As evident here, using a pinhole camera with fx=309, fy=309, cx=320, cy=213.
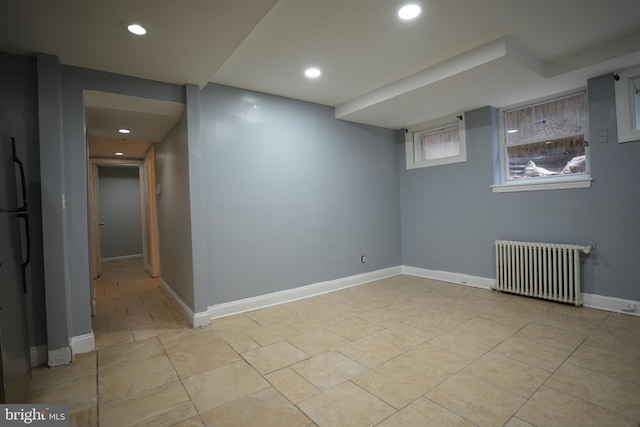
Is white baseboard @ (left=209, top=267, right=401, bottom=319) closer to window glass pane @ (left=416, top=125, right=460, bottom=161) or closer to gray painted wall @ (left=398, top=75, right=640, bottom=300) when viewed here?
gray painted wall @ (left=398, top=75, right=640, bottom=300)

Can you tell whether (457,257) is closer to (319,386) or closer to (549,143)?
(549,143)

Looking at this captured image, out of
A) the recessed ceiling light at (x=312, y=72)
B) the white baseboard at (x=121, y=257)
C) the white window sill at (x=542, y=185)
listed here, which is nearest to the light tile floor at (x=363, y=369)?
the white window sill at (x=542, y=185)

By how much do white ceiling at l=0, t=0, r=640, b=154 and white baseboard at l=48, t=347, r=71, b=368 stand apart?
239cm

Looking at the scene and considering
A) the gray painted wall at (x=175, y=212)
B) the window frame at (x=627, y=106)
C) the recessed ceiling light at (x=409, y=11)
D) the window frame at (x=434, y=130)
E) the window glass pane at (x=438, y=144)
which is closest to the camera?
the recessed ceiling light at (x=409, y=11)

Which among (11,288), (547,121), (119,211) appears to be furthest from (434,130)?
(119,211)

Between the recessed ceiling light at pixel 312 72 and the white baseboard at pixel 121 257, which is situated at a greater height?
the recessed ceiling light at pixel 312 72

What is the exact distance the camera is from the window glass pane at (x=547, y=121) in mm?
3620

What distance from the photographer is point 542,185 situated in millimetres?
3746

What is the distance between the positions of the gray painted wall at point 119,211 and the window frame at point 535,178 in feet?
26.9

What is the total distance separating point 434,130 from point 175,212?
4.03m

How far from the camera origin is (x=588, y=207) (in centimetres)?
344

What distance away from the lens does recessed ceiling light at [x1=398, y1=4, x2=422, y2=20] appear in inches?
89.0

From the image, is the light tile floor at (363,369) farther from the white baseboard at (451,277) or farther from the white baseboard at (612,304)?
the white baseboard at (451,277)

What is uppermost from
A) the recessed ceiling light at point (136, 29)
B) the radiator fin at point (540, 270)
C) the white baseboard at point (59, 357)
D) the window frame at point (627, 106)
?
the recessed ceiling light at point (136, 29)
